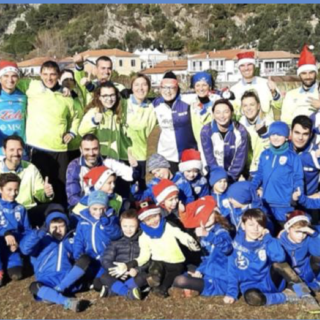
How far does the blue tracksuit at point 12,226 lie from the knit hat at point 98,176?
2.71ft

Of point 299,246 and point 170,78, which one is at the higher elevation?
point 170,78

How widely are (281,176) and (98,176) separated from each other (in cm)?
212

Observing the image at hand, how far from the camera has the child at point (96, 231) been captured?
5902mm

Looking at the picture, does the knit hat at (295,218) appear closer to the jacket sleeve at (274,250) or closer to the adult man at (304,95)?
the jacket sleeve at (274,250)

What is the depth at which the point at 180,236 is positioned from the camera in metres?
5.84

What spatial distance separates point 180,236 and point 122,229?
0.62 metres

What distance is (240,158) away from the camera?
7.07m

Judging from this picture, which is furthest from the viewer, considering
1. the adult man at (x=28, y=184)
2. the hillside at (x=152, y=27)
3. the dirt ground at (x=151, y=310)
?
the hillside at (x=152, y=27)

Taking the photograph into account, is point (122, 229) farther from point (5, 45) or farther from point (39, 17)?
point (39, 17)

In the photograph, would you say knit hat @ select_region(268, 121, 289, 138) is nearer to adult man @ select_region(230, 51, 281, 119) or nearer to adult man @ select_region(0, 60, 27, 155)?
adult man @ select_region(230, 51, 281, 119)

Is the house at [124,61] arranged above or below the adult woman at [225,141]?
above

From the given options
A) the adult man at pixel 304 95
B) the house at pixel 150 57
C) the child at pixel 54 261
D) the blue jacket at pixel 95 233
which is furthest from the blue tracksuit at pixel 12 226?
the house at pixel 150 57

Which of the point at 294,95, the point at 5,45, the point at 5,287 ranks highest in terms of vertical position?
the point at 5,45

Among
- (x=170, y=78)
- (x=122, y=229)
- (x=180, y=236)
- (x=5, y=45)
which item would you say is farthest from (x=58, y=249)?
(x=5, y=45)
